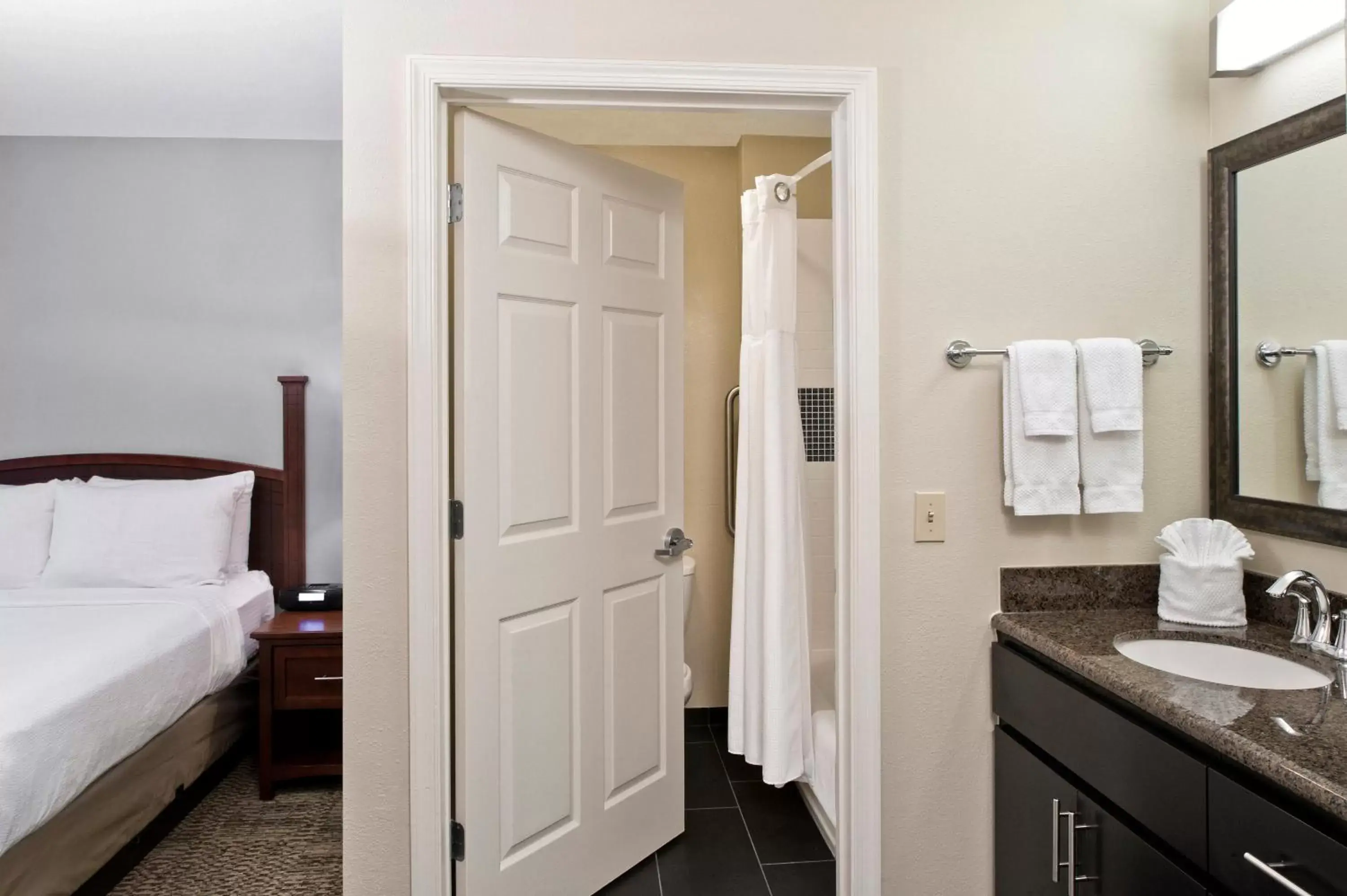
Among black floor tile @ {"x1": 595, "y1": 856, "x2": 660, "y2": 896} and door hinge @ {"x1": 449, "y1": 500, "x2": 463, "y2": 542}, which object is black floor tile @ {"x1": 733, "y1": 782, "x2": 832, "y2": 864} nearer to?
black floor tile @ {"x1": 595, "y1": 856, "x2": 660, "y2": 896}

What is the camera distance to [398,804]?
A: 5.69 feet

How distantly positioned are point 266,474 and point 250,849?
1.52 m

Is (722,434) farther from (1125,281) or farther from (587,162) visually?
(1125,281)

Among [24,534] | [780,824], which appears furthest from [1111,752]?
[24,534]

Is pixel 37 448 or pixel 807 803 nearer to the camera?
pixel 807 803

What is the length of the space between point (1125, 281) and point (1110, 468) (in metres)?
0.44

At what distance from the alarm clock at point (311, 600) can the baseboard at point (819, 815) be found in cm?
184

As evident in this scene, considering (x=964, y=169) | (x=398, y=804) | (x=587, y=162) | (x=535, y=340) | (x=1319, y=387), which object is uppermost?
→ (x=587, y=162)

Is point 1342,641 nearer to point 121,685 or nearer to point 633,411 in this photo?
point 633,411

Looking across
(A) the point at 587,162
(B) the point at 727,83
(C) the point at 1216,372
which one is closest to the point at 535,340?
(A) the point at 587,162

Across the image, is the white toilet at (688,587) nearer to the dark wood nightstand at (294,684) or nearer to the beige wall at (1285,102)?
the dark wood nightstand at (294,684)

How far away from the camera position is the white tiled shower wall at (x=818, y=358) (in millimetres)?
3285

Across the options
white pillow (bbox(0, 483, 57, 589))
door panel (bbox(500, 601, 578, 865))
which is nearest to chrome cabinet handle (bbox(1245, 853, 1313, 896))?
door panel (bbox(500, 601, 578, 865))

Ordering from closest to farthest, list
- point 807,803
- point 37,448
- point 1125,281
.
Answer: point 1125,281 → point 807,803 → point 37,448
